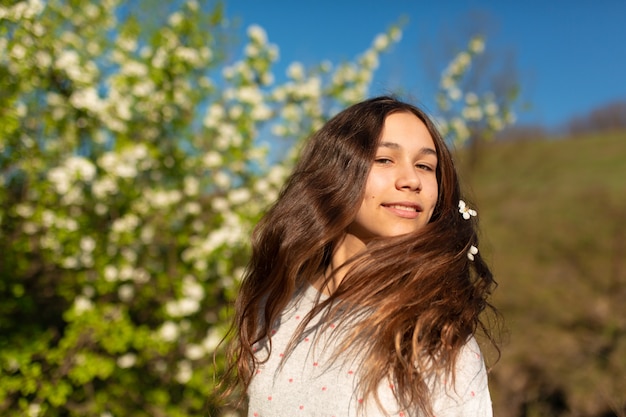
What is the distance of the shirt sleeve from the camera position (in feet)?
3.42

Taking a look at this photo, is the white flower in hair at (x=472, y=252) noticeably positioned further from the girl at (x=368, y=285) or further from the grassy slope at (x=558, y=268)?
the grassy slope at (x=558, y=268)

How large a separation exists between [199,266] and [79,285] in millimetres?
815

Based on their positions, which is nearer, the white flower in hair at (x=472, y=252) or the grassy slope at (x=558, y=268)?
the white flower in hair at (x=472, y=252)

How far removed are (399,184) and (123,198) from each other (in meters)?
2.48

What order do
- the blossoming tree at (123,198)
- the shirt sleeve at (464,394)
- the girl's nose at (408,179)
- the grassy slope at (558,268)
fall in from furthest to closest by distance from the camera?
the grassy slope at (558,268), the blossoming tree at (123,198), the girl's nose at (408,179), the shirt sleeve at (464,394)

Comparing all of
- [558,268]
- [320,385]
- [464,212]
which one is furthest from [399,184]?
[558,268]

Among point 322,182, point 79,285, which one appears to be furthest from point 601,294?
point 322,182

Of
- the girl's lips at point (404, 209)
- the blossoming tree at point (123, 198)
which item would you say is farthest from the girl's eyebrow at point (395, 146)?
the blossoming tree at point (123, 198)

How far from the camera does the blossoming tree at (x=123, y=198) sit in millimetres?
3111

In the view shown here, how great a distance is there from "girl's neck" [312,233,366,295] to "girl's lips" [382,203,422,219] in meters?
0.14

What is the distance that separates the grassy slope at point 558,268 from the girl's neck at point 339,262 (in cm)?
43

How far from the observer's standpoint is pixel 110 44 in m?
3.91

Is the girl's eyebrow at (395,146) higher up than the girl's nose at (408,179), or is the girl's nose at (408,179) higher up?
the girl's eyebrow at (395,146)

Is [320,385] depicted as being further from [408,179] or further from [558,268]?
[558,268]
